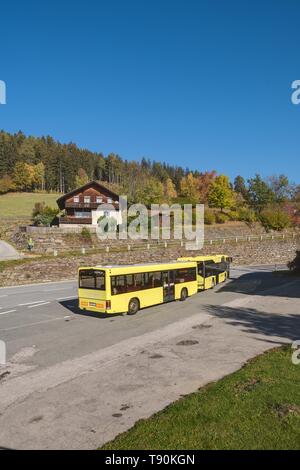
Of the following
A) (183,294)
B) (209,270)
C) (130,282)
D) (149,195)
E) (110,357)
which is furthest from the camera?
(149,195)

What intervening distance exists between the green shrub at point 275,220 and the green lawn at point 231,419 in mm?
66773

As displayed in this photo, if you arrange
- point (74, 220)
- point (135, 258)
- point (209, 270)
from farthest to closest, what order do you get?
point (74, 220)
point (135, 258)
point (209, 270)

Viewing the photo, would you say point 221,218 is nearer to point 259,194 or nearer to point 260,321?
point 259,194

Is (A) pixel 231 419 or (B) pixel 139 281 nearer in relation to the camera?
(A) pixel 231 419

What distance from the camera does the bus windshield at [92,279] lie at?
63.5ft

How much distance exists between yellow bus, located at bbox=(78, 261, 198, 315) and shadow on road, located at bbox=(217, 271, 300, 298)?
7.08m

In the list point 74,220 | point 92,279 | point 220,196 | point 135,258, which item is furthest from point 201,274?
point 220,196

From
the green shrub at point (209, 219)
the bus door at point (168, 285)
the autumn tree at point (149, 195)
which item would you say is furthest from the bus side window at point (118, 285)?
the autumn tree at point (149, 195)

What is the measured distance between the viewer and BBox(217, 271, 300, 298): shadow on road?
2761 centimetres

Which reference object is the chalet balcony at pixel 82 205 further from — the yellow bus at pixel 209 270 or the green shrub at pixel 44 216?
the yellow bus at pixel 209 270

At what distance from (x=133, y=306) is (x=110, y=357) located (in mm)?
7607

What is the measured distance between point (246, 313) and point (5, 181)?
101m

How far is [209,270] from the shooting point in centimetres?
3061
